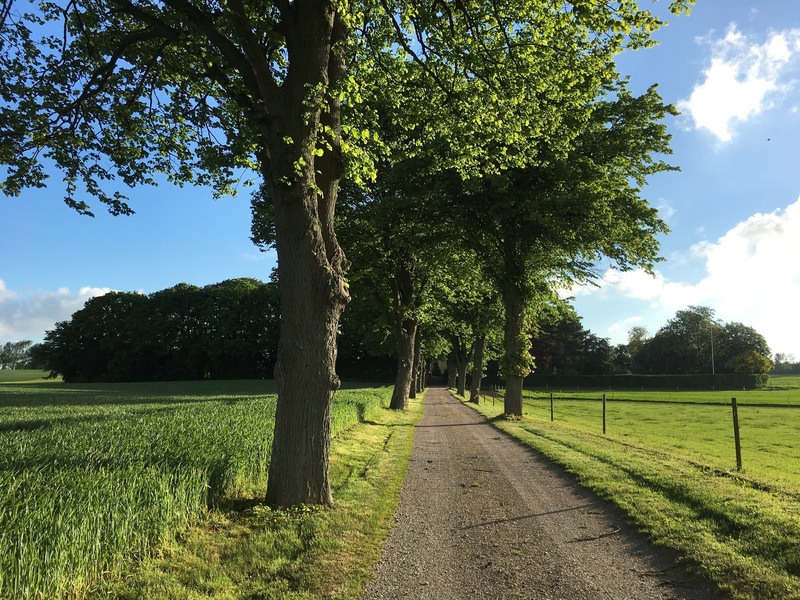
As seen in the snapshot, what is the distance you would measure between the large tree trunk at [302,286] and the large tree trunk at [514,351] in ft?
44.7

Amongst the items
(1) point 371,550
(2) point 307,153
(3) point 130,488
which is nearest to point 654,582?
(1) point 371,550

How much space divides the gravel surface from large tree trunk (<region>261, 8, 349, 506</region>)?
152 cm

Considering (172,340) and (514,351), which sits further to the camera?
(172,340)

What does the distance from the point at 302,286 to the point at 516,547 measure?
3999mm

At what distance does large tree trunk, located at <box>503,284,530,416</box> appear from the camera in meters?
19.5

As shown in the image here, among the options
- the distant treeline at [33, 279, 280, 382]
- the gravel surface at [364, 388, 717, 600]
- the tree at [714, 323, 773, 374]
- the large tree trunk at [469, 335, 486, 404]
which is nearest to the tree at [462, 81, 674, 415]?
the gravel surface at [364, 388, 717, 600]

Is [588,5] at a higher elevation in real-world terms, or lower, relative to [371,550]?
higher

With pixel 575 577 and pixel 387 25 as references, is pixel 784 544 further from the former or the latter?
pixel 387 25

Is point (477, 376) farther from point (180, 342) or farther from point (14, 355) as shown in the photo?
point (14, 355)

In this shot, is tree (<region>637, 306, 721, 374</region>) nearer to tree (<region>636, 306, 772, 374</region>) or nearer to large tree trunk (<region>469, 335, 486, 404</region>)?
tree (<region>636, 306, 772, 374</region>)

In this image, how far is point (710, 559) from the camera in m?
4.69

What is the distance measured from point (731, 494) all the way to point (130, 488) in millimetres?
7398

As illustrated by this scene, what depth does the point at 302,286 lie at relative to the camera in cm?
672

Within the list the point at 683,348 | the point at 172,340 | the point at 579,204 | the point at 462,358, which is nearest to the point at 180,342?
the point at 172,340
